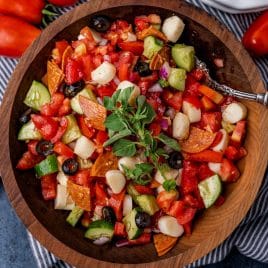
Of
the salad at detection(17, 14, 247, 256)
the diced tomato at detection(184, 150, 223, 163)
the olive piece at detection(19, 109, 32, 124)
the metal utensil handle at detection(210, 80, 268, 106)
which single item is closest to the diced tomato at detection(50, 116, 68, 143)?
the salad at detection(17, 14, 247, 256)

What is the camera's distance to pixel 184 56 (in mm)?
2189

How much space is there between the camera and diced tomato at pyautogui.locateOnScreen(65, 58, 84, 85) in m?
2.19

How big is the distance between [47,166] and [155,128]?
1.30 ft

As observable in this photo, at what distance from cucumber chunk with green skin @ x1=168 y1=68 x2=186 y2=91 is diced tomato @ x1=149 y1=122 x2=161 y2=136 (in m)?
0.15

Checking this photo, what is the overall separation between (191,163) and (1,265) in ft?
3.38

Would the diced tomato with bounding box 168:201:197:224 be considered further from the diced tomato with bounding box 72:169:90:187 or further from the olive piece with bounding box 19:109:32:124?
the olive piece with bounding box 19:109:32:124

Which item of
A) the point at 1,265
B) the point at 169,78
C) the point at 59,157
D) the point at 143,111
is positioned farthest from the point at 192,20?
the point at 1,265

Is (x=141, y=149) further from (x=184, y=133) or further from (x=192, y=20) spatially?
(x=192, y=20)

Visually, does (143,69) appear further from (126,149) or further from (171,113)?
(126,149)

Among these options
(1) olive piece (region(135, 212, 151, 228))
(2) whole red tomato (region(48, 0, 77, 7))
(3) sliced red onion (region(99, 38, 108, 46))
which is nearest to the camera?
(1) olive piece (region(135, 212, 151, 228))

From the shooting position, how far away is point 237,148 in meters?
2.22

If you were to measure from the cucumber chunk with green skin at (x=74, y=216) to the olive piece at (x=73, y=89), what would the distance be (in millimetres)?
404

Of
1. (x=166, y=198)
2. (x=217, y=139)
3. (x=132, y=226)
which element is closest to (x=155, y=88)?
(x=217, y=139)

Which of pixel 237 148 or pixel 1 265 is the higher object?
pixel 237 148
